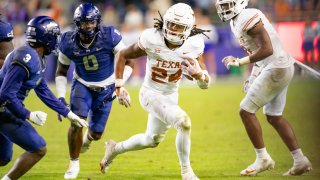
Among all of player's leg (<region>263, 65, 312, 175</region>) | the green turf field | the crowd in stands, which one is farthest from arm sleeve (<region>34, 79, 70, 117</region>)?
the crowd in stands

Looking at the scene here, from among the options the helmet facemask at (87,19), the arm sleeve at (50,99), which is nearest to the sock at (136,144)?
the arm sleeve at (50,99)

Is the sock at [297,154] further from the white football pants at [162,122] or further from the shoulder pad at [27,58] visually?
the shoulder pad at [27,58]

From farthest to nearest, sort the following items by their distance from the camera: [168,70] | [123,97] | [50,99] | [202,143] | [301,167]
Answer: [202,143] < [301,167] < [168,70] < [123,97] < [50,99]

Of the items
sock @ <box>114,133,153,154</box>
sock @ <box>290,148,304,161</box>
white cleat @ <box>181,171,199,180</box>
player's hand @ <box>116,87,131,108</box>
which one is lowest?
sock @ <box>290,148,304,161</box>

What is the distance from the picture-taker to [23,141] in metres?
7.69

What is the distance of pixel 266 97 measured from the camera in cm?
905

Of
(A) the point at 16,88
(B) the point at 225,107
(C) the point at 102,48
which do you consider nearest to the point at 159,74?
(C) the point at 102,48

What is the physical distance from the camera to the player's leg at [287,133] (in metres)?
9.00

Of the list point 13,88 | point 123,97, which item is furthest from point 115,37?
point 13,88

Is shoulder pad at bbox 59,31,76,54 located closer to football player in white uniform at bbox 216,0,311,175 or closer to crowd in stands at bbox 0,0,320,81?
football player in white uniform at bbox 216,0,311,175

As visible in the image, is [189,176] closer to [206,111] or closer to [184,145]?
[184,145]

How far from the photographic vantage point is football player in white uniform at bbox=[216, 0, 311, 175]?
896 cm

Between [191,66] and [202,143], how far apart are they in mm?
4264

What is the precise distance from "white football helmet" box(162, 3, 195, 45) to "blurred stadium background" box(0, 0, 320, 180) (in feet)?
5.77
